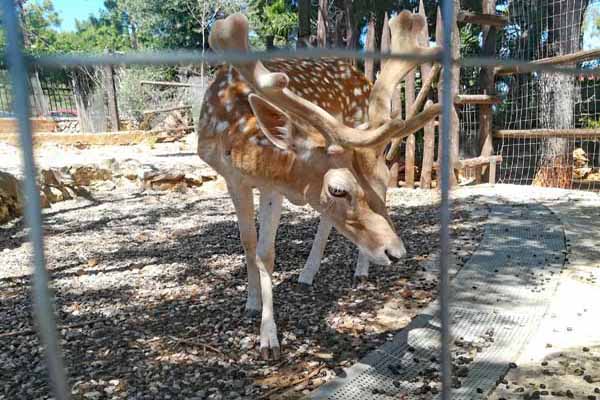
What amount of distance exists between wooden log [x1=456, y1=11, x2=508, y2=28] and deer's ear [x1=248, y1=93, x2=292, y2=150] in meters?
5.23

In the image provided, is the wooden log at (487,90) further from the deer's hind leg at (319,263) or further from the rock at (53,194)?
the rock at (53,194)

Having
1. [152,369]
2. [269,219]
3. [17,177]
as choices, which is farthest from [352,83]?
[17,177]

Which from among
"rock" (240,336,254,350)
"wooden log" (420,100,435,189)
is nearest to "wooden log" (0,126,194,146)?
"wooden log" (420,100,435,189)

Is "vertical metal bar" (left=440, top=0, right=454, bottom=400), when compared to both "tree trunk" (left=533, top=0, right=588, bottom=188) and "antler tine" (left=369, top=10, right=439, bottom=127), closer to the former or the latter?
"antler tine" (left=369, top=10, right=439, bottom=127)

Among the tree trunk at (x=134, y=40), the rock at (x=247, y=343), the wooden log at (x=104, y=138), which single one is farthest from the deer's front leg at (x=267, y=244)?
the tree trunk at (x=134, y=40)

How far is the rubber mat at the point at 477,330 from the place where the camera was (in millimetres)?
2006

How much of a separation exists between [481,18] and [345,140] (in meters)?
5.70

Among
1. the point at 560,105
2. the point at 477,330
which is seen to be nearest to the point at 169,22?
the point at 560,105

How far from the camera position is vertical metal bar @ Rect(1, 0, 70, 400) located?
679 millimetres

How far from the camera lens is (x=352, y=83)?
11.4 feet

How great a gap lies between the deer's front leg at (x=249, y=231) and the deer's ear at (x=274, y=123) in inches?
25.2

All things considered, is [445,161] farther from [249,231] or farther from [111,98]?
[111,98]

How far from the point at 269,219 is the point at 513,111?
695 cm

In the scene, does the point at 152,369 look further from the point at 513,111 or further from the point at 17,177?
the point at 513,111
